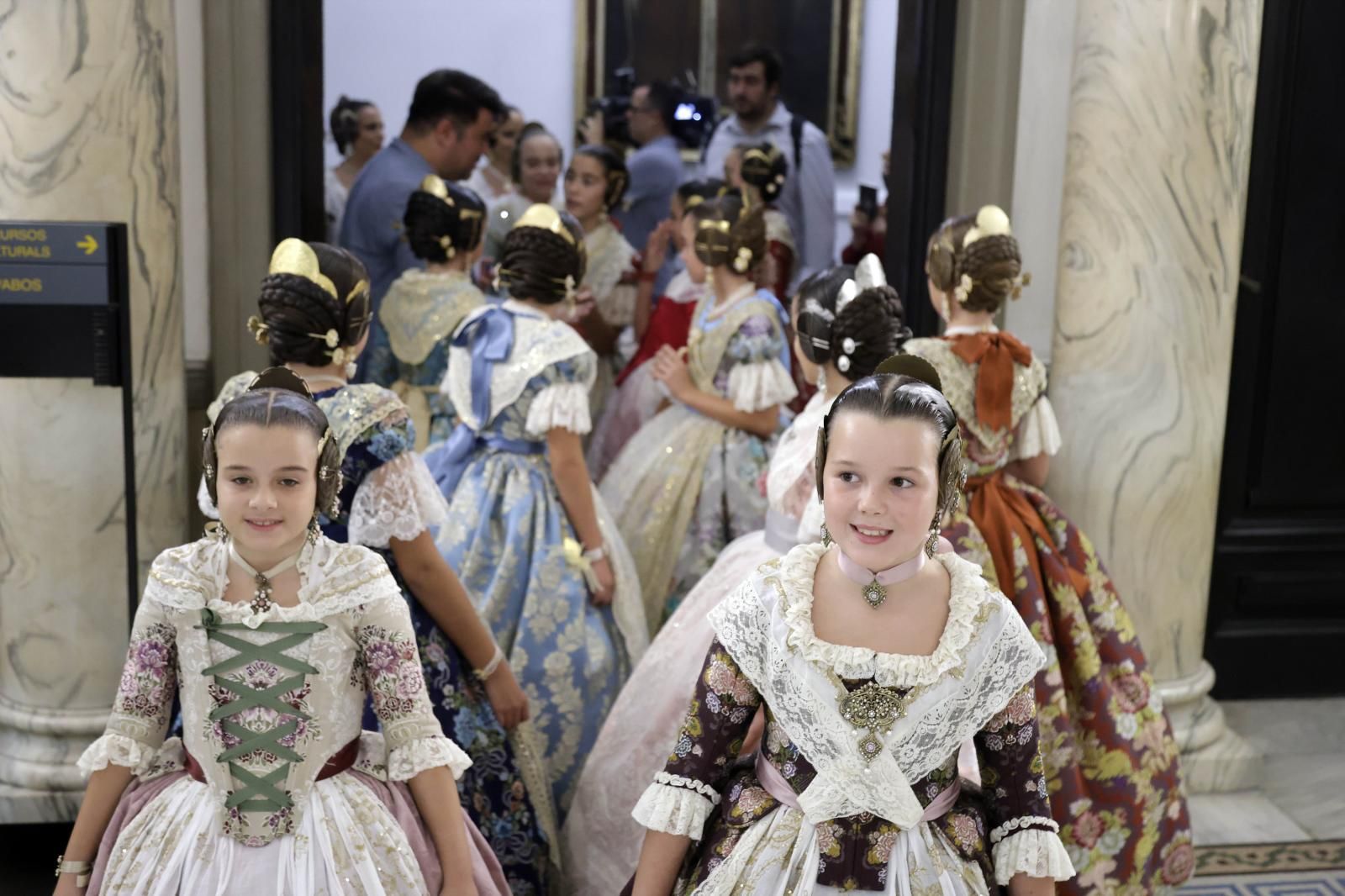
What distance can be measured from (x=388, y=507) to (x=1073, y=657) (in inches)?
60.9

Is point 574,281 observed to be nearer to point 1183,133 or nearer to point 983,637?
point 1183,133

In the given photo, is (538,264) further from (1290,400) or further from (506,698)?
(1290,400)

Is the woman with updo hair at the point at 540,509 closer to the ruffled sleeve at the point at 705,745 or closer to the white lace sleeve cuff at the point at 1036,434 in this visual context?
the white lace sleeve cuff at the point at 1036,434

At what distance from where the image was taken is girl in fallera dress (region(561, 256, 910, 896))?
9.95 feet

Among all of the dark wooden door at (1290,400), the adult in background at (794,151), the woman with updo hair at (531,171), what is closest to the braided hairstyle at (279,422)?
the dark wooden door at (1290,400)

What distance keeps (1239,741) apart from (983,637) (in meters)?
2.65

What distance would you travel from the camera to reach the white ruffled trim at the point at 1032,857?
2014 millimetres

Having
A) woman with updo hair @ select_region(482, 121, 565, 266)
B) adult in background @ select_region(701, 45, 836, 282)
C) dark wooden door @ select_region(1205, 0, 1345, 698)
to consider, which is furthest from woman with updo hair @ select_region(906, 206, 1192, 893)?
adult in background @ select_region(701, 45, 836, 282)

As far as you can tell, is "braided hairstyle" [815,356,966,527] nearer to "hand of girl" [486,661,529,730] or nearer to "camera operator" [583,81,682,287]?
"hand of girl" [486,661,529,730]

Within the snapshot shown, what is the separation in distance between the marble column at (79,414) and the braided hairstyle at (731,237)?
165cm

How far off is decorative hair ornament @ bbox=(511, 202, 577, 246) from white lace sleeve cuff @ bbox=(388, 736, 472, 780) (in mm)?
1816

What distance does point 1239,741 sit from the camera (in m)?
4.29

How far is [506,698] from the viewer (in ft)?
10.1

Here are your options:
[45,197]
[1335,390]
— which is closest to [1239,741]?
[1335,390]
